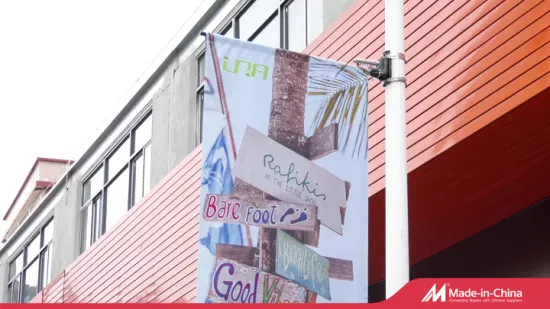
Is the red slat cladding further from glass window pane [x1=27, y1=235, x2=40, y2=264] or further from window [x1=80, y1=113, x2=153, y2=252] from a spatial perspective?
glass window pane [x1=27, y1=235, x2=40, y2=264]

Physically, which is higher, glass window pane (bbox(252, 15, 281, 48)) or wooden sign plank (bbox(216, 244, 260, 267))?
glass window pane (bbox(252, 15, 281, 48))

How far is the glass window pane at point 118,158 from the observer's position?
880 inches

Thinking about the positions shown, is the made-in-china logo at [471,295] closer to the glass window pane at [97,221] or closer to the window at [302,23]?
the window at [302,23]

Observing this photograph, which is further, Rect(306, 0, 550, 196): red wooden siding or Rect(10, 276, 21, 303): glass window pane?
Rect(10, 276, 21, 303): glass window pane

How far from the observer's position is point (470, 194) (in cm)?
1177

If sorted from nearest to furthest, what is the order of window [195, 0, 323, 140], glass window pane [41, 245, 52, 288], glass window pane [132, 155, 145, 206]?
window [195, 0, 323, 140]
glass window pane [132, 155, 145, 206]
glass window pane [41, 245, 52, 288]

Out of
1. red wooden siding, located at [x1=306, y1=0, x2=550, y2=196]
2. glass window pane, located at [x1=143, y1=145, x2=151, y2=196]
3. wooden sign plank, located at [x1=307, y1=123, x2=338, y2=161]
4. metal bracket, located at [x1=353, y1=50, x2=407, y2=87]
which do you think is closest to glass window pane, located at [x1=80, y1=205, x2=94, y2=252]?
glass window pane, located at [x1=143, y1=145, x2=151, y2=196]

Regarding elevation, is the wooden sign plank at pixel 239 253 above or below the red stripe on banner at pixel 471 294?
above

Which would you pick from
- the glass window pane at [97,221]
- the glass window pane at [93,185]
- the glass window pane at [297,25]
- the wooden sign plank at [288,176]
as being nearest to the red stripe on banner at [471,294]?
the wooden sign plank at [288,176]

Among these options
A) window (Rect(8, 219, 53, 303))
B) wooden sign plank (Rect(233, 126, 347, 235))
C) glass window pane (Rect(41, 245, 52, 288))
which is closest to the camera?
wooden sign plank (Rect(233, 126, 347, 235))

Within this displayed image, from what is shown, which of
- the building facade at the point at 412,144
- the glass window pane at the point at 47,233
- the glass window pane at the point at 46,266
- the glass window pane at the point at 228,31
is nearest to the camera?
the building facade at the point at 412,144

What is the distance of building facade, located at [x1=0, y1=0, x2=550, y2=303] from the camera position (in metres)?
10.4

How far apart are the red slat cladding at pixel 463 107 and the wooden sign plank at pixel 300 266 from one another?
2287 millimetres

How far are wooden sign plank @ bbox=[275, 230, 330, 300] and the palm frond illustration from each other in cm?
107
